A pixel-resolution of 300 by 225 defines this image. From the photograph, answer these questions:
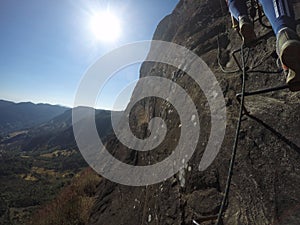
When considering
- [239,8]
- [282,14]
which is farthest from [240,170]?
[239,8]

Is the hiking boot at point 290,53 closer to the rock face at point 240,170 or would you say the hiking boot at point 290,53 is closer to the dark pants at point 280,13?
the dark pants at point 280,13

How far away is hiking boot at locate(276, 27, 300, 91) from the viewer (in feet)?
6.60

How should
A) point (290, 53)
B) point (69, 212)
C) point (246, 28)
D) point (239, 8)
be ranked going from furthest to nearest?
point (69, 212) → point (239, 8) → point (246, 28) → point (290, 53)

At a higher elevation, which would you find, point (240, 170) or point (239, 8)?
point (239, 8)

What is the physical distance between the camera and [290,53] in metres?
2.03

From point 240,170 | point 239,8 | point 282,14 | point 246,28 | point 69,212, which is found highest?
point 239,8

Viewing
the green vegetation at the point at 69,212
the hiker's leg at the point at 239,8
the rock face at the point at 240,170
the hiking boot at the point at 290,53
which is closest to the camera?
the hiking boot at the point at 290,53

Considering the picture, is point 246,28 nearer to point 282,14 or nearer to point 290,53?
point 282,14

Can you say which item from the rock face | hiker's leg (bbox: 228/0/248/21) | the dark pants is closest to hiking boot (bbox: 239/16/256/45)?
hiker's leg (bbox: 228/0/248/21)

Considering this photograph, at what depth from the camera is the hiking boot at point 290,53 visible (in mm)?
2012

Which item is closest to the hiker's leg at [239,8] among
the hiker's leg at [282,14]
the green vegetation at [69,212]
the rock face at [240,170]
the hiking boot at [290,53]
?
the rock face at [240,170]

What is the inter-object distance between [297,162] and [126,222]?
3513 millimetres

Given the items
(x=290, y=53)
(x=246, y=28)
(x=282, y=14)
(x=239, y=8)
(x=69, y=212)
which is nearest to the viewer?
(x=290, y=53)

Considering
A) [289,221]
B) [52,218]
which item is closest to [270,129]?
[289,221]
